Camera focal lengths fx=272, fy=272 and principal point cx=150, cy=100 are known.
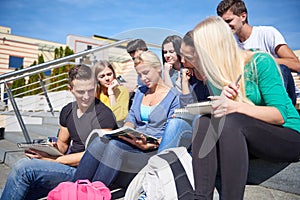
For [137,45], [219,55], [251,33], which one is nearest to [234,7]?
[251,33]

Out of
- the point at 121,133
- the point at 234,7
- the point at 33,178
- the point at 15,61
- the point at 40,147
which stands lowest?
the point at 33,178

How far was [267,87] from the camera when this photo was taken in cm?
100

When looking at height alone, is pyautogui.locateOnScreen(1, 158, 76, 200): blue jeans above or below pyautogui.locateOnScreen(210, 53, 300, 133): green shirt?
below

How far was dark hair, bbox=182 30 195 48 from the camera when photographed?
3.69ft

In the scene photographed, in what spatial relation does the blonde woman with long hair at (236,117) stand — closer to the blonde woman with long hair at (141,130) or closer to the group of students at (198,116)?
the group of students at (198,116)

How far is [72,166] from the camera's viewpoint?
132 centimetres

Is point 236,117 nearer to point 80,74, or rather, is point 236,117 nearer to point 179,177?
point 179,177

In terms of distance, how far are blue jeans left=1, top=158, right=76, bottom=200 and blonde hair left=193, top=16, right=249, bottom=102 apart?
79 centimetres

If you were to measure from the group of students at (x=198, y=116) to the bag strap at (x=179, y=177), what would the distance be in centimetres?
8

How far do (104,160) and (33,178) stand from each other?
32 centimetres

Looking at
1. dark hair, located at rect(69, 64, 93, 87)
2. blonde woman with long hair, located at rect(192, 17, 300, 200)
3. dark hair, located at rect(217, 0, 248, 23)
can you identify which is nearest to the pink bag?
blonde woman with long hair, located at rect(192, 17, 300, 200)

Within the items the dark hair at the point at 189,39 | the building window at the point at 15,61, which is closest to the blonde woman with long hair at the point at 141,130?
the dark hair at the point at 189,39

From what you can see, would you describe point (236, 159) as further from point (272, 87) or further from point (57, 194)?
point (57, 194)

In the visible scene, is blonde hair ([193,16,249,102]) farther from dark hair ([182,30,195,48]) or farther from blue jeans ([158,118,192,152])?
blue jeans ([158,118,192,152])
